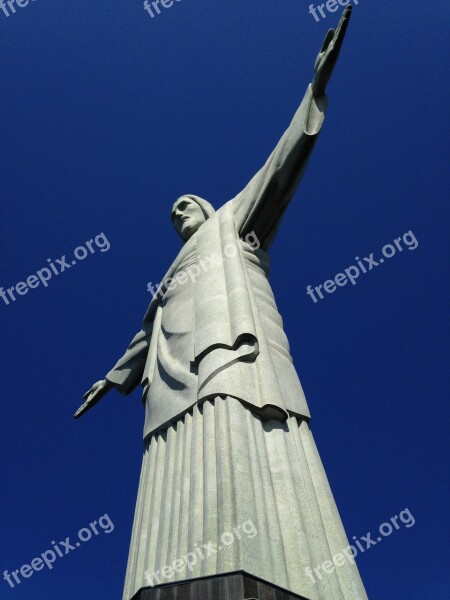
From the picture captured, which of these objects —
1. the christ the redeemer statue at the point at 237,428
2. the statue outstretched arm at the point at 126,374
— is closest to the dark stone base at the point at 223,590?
the christ the redeemer statue at the point at 237,428

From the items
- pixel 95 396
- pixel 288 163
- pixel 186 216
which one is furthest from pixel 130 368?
pixel 288 163

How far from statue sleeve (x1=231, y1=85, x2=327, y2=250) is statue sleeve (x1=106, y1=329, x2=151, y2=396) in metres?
2.30

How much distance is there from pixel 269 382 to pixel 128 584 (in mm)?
2220

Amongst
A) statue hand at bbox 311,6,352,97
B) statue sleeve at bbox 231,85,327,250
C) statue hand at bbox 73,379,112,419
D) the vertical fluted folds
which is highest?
statue hand at bbox 311,6,352,97

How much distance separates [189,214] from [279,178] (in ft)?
8.97

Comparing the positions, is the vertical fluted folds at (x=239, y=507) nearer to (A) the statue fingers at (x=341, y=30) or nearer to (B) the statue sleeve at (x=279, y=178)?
(B) the statue sleeve at (x=279, y=178)

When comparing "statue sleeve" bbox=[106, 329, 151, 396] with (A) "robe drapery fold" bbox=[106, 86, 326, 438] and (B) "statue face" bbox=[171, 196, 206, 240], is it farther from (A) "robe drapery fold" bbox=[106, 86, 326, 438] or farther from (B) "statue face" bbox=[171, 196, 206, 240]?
(B) "statue face" bbox=[171, 196, 206, 240]

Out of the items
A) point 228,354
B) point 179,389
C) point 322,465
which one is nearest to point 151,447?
point 179,389

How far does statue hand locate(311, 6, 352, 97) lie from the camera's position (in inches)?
298

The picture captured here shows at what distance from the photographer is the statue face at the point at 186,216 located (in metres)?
10.7

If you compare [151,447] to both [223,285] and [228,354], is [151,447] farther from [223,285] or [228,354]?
[223,285]

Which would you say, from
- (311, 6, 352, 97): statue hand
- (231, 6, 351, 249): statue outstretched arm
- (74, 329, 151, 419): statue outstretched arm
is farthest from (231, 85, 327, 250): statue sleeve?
(74, 329, 151, 419): statue outstretched arm

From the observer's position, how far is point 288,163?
8.27 meters

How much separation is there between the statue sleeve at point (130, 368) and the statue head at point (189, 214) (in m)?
2.18
